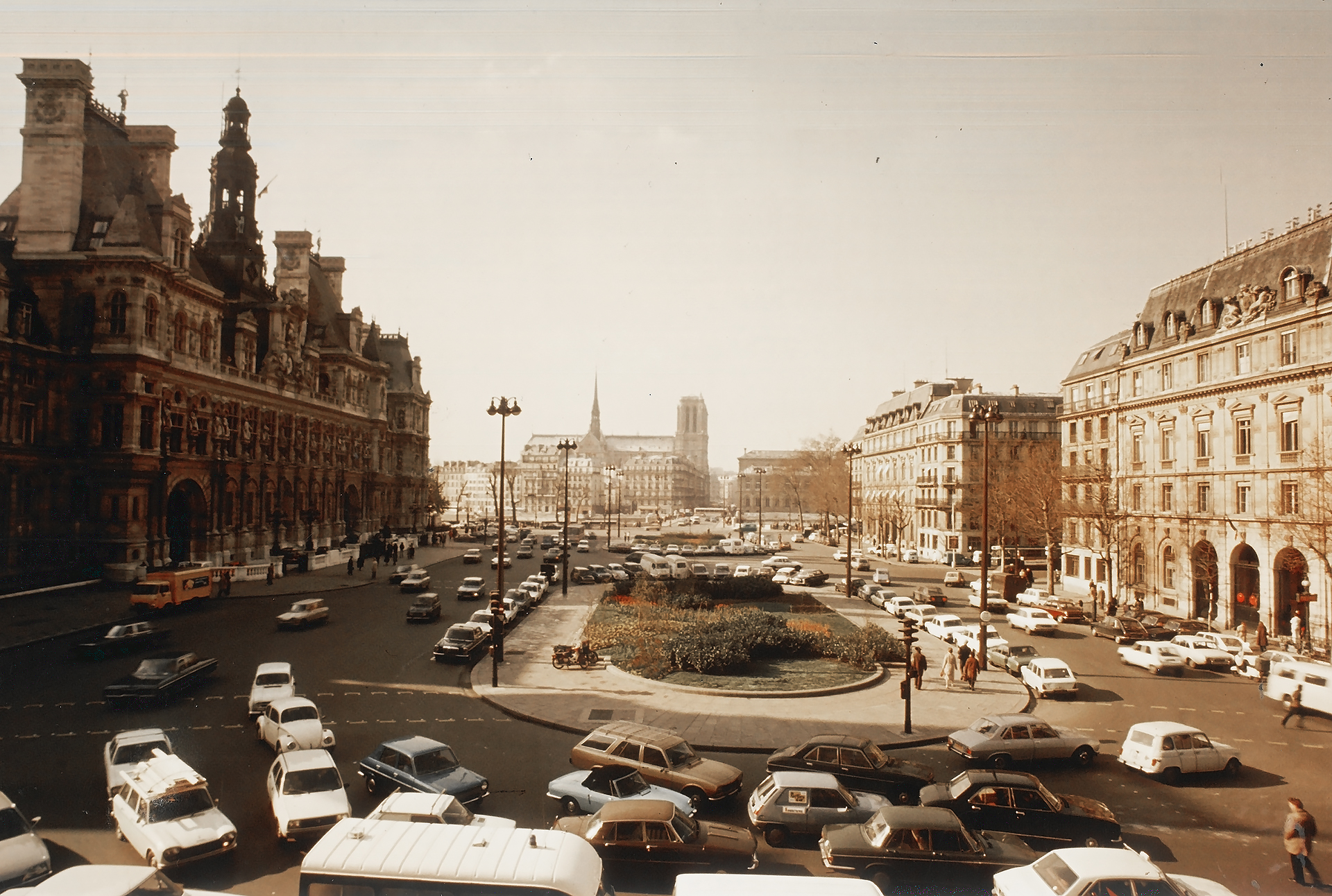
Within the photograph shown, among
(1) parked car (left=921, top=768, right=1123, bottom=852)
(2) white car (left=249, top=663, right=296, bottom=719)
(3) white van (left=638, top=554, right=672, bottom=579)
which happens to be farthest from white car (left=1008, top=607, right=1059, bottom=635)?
(2) white car (left=249, top=663, right=296, bottom=719)

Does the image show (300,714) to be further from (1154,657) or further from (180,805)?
(1154,657)

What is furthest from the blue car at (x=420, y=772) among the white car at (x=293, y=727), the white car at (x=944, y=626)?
the white car at (x=944, y=626)

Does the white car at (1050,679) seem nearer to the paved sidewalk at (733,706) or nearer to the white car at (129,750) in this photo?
the paved sidewalk at (733,706)

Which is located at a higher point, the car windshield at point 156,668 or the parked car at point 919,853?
the car windshield at point 156,668

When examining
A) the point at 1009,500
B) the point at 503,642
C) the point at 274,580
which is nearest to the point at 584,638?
the point at 503,642

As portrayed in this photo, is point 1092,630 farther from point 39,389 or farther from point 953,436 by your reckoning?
point 39,389

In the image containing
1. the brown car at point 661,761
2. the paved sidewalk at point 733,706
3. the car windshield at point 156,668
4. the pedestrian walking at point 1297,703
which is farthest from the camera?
the pedestrian walking at point 1297,703
